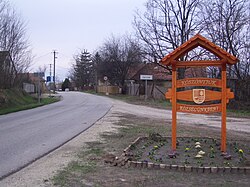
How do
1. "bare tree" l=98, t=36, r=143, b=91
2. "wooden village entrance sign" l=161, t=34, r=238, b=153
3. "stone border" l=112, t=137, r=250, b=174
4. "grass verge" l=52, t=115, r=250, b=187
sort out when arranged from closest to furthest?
"grass verge" l=52, t=115, r=250, b=187, "stone border" l=112, t=137, r=250, b=174, "wooden village entrance sign" l=161, t=34, r=238, b=153, "bare tree" l=98, t=36, r=143, b=91

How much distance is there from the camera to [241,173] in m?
6.98

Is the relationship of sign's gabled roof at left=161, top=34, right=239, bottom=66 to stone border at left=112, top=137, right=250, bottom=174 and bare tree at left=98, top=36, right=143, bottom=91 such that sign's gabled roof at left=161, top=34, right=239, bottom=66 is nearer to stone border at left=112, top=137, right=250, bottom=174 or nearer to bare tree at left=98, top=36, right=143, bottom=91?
stone border at left=112, top=137, right=250, bottom=174

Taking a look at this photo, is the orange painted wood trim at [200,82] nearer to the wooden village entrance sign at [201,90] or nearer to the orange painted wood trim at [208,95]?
the wooden village entrance sign at [201,90]

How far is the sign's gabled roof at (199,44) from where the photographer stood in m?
8.57

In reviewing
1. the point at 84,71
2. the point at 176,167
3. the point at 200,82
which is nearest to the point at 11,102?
the point at 200,82

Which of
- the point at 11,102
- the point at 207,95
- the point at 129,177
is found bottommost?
the point at 129,177

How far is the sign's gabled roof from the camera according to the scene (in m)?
8.57

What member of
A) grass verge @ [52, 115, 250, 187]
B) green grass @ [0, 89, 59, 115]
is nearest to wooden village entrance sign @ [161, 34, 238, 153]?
grass verge @ [52, 115, 250, 187]

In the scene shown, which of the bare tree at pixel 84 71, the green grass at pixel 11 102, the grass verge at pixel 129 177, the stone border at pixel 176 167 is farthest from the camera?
the bare tree at pixel 84 71

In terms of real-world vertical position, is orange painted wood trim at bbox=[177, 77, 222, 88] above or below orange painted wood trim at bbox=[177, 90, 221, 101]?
above

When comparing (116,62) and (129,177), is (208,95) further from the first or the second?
(116,62)

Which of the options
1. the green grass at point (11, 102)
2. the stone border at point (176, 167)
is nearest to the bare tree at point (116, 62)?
the green grass at point (11, 102)

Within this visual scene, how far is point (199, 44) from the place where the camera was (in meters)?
8.85

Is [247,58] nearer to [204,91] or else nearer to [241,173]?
[204,91]
